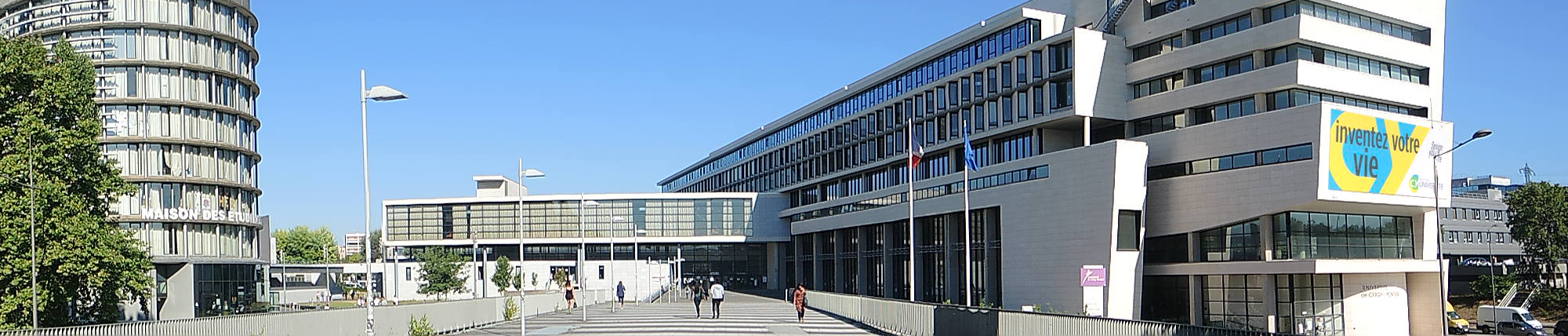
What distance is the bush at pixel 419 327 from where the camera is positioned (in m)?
29.9

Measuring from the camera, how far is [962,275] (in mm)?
74438

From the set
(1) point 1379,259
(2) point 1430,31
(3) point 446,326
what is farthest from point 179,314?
(2) point 1430,31

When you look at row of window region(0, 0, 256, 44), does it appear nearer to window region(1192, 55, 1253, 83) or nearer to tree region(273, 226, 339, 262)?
window region(1192, 55, 1253, 83)

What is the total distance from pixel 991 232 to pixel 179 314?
40252mm

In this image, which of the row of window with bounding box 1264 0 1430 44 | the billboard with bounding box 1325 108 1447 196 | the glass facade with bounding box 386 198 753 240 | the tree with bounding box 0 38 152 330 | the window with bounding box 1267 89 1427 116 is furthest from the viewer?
the glass facade with bounding box 386 198 753 240

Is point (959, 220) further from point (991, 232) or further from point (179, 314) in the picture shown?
A: point (179, 314)

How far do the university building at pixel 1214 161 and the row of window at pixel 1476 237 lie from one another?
2354 inches

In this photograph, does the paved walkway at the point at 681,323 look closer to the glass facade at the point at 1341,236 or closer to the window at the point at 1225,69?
the glass facade at the point at 1341,236

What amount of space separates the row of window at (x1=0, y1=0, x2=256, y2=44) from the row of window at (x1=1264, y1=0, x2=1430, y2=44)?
5046cm

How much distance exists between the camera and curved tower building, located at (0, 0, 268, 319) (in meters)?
62.3

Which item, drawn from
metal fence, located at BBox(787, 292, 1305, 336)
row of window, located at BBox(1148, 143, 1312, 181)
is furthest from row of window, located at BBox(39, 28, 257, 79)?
row of window, located at BBox(1148, 143, 1312, 181)

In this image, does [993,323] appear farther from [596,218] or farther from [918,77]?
[596,218]

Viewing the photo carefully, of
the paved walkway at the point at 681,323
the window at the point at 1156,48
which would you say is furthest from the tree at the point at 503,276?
the window at the point at 1156,48

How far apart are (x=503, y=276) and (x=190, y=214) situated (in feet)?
144
